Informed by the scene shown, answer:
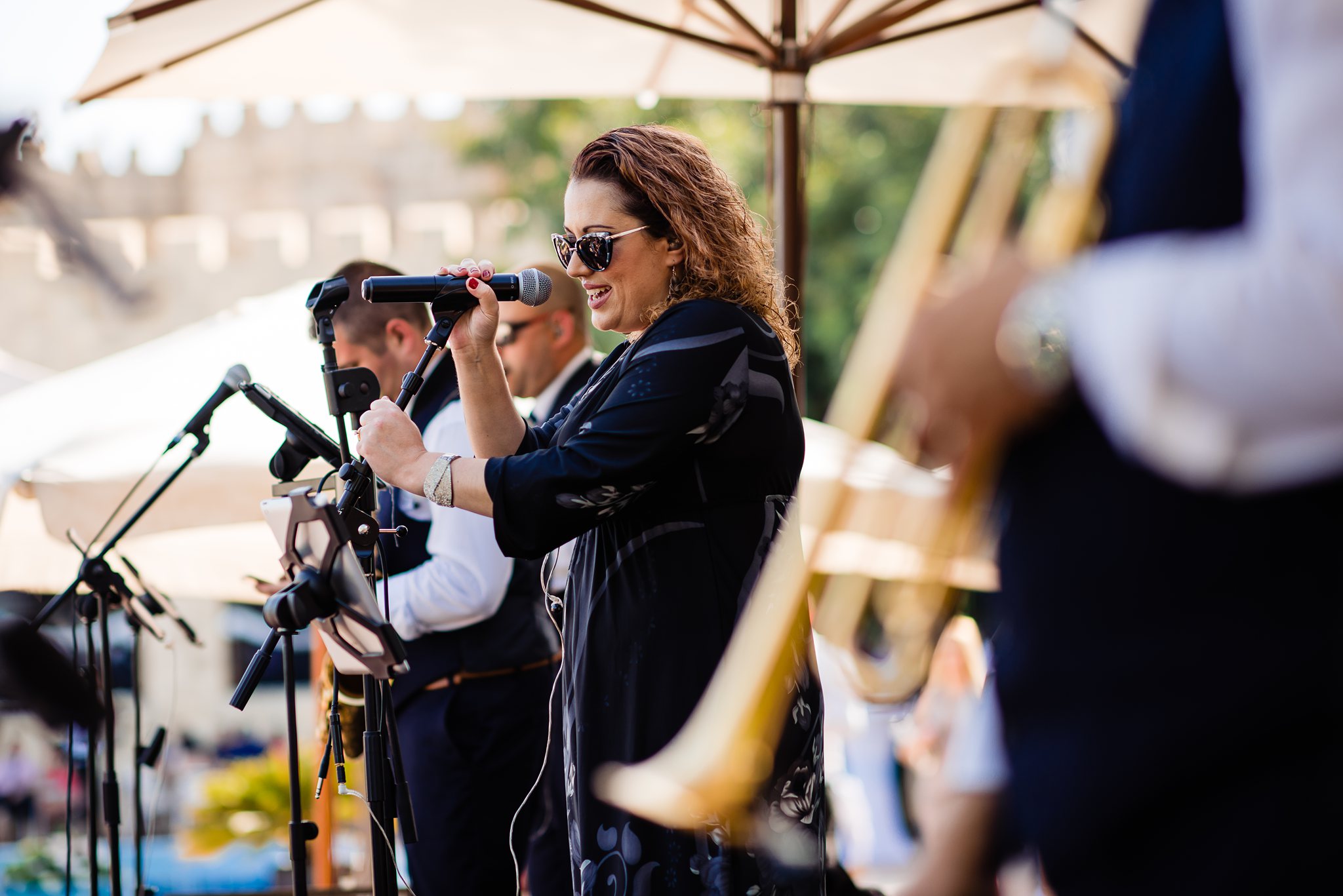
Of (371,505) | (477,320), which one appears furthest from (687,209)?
(371,505)

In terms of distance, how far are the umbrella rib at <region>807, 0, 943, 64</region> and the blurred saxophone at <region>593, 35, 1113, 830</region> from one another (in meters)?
3.35

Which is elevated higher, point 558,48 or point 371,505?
point 558,48

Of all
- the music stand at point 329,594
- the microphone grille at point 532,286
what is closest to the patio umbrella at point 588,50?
the microphone grille at point 532,286

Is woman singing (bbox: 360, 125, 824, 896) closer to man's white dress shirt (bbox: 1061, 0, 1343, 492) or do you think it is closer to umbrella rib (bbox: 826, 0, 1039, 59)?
man's white dress shirt (bbox: 1061, 0, 1343, 492)

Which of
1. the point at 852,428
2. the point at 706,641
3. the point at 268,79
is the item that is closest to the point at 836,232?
the point at 268,79

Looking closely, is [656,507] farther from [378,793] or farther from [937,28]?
[937,28]

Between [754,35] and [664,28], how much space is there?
32 cm

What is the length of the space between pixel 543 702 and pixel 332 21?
2648 millimetres

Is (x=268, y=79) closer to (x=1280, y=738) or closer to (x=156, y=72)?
(x=156, y=72)

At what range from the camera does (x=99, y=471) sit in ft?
16.4

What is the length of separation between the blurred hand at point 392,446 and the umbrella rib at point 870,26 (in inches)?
99.3

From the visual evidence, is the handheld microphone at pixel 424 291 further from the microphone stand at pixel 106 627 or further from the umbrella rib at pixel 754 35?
the umbrella rib at pixel 754 35

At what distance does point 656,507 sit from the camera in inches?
89.4

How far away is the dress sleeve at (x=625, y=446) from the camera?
2.12 metres
